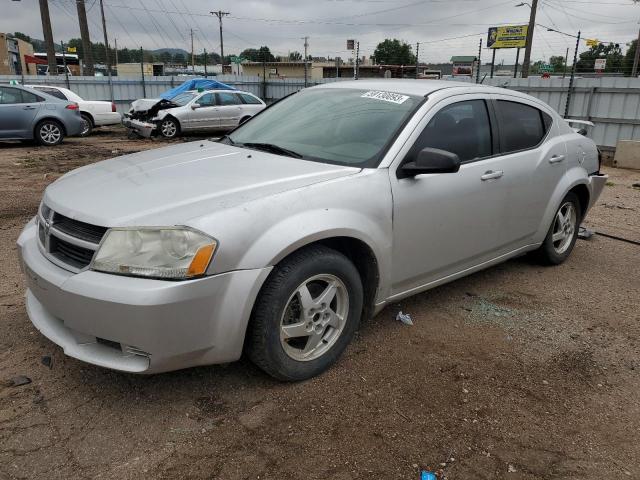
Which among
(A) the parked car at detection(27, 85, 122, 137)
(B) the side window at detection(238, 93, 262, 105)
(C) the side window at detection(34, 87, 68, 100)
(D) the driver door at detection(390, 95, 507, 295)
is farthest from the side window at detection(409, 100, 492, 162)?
(A) the parked car at detection(27, 85, 122, 137)

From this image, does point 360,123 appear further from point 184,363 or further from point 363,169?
point 184,363

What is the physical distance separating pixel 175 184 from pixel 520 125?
9.40 feet

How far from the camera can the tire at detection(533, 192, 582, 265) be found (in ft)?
15.7

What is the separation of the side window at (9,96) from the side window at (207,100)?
191 inches

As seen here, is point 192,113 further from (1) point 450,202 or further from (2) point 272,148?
(1) point 450,202

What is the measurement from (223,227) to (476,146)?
7.17 ft

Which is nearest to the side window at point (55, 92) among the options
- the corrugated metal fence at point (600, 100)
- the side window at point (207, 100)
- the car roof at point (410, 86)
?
the side window at point (207, 100)

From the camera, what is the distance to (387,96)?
371cm

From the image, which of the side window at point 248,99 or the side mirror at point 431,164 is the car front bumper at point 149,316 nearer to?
the side mirror at point 431,164

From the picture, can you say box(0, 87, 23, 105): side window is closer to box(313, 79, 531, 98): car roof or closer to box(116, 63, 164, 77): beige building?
Answer: box(313, 79, 531, 98): car roof

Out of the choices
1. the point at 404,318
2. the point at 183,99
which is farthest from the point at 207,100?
the point at 404,318

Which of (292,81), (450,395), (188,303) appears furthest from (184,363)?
(292,81)

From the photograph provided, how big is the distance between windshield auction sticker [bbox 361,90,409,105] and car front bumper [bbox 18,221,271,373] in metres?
1.73

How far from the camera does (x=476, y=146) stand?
3.85 metres
